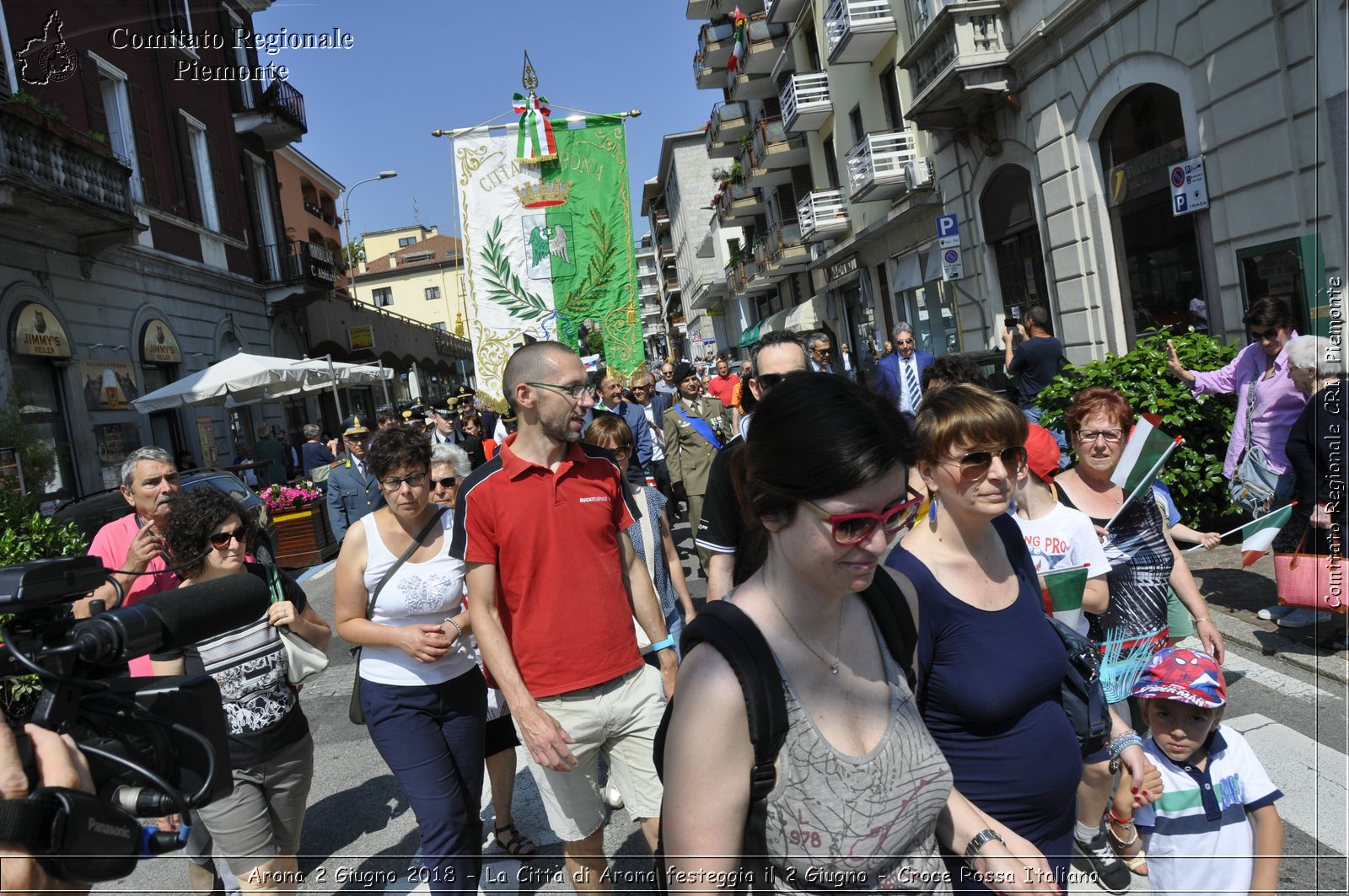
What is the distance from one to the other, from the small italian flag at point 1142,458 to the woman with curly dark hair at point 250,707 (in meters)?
3.16

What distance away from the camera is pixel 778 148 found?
101 ft

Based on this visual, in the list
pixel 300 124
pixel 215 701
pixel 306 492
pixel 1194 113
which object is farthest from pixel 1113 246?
pixel 300 124

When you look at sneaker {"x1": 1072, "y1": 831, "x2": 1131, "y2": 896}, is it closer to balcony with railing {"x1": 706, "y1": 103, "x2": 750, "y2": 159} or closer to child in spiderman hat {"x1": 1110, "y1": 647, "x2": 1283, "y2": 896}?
child in spiderman hat {"x1": 1110, "y1": 647, "x2": 1283, "y2": 896}

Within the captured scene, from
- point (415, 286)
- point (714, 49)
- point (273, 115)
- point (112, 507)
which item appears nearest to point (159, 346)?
point (273, 115)

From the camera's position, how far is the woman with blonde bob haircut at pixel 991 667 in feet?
7.20

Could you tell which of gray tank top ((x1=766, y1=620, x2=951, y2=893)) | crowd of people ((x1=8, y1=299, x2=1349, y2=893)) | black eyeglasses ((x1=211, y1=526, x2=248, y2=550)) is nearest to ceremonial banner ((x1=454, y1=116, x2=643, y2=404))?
crowd of people ((x1=8, y1=299, x2=1349, y2=893))

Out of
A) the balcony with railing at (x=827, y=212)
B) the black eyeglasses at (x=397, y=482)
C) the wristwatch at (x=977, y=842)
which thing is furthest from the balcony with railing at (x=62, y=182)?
the balcony with railing at (x=827, y=212)

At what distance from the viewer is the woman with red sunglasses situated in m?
1.57

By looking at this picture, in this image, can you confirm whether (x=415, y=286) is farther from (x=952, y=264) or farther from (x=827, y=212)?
(x=952, y=264)

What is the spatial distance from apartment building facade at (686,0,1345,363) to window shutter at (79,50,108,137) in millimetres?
14632

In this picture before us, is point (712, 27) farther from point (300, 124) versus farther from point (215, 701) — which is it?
point (215, 701)

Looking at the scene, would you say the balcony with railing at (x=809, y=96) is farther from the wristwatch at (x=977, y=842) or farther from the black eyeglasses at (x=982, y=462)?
the wristwatch at (x=977, y=842)

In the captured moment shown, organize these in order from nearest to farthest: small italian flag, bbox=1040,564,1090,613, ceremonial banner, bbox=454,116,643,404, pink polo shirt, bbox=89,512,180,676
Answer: small italian flag, bbox=1040,564,1090,613 < pink polo shirt, bbox=89,512,180,676 < ceremonial banner, bbox=454,116,643,404

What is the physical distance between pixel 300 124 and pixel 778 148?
14.7 metres
